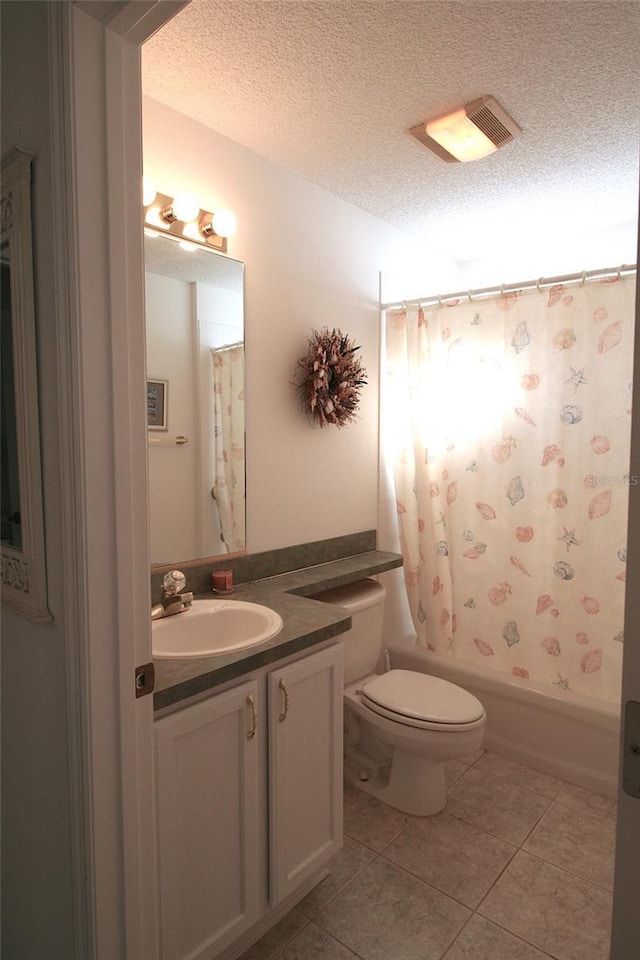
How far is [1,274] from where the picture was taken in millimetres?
1035

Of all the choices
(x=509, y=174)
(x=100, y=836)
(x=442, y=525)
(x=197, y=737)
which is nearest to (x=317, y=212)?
(x=509, y=174)

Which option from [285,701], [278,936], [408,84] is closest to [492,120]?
[408,84]

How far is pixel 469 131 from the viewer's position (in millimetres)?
1812

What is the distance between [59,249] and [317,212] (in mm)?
1646

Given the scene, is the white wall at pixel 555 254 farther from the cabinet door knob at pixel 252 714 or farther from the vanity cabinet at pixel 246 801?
the cabinet door knob at pixel 252 714

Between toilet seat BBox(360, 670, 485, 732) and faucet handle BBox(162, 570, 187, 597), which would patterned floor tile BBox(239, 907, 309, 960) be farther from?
faucet handle BBox(162, 570, 187, 597)

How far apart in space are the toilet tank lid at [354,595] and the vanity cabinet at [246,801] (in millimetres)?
541

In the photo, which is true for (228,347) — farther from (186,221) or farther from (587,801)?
(587,801)

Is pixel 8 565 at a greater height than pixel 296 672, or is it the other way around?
pixel 8 565

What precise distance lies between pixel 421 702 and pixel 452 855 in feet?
1.61

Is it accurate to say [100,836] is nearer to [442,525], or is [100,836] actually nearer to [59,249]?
[59,249]

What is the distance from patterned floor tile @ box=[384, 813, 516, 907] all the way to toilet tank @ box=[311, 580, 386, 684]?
59cm

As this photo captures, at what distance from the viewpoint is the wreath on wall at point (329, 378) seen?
2.22 meters

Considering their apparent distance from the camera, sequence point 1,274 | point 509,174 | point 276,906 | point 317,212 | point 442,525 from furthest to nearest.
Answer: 1. point 442,525
2. point 317,212
3. point 509,174
4. point 276,906
5. point 1,274
